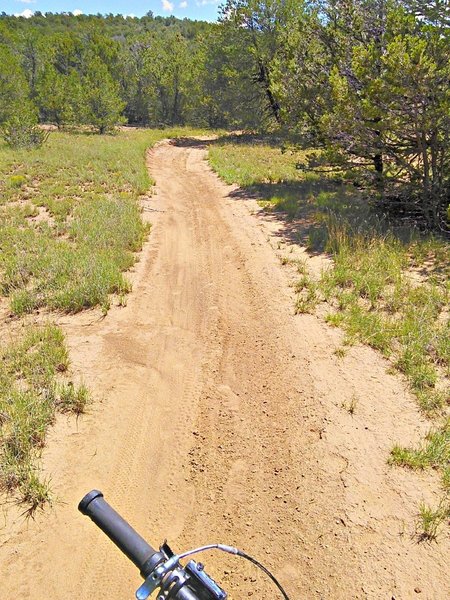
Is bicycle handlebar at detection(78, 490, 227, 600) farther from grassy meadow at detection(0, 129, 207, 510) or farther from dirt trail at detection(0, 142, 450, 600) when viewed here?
grassy meadow at detection(0, 129, 207, 510)

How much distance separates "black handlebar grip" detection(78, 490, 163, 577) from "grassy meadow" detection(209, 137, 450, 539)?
2.71 m

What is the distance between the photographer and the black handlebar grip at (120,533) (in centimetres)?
170

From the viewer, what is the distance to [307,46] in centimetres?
1342

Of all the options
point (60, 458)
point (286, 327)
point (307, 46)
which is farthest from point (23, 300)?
point (307, 46)

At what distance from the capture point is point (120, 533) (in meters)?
1.77

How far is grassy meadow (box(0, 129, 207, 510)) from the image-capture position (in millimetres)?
4430

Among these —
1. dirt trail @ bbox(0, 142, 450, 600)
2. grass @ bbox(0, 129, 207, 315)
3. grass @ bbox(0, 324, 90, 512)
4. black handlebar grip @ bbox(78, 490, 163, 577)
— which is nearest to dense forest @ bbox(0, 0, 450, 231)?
dirt trail @ bbox(0, 142, 450, 600)

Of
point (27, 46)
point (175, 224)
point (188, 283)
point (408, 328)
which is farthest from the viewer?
point (27, 46)

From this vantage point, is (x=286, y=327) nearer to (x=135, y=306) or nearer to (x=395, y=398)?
(x=395, y=398)

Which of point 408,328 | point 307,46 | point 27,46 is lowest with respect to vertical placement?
point 408,328

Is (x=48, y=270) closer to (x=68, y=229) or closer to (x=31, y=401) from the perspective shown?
(x=68, y=229)

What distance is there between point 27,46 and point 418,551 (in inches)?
2433

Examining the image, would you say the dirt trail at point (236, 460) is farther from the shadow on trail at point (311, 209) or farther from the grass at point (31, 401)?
the shadow on trail at point (311, 209)

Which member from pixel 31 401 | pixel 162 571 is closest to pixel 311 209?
pixel 31 401
